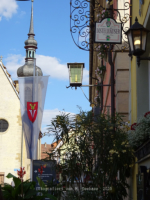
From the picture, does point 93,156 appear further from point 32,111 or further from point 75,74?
point 32,111

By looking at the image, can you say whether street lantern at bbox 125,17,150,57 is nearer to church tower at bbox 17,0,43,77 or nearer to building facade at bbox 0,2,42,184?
building facade at bbox 0,2,42,184

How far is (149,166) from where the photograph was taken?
4.81 metres

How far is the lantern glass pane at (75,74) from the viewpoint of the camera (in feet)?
36.8

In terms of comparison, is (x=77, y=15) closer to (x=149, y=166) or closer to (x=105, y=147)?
(x=105, y=147)

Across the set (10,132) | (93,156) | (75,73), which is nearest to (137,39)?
(93,156)

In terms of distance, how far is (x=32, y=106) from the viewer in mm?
12328

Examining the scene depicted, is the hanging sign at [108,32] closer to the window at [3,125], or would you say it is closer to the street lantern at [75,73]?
the street lantern at [75,73]

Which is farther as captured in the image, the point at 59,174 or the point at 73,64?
the point at 73,64

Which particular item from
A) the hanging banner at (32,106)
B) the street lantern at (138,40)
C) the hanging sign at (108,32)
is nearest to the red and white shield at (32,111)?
the hanging banner at (32,106)

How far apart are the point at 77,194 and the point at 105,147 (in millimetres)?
946

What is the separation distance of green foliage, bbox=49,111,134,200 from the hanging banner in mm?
5578

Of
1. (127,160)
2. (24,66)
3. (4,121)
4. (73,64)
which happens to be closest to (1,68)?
(4,121)

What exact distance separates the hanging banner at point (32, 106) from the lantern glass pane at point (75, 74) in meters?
1.43

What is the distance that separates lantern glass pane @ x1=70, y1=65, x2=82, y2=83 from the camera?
36.8ft
